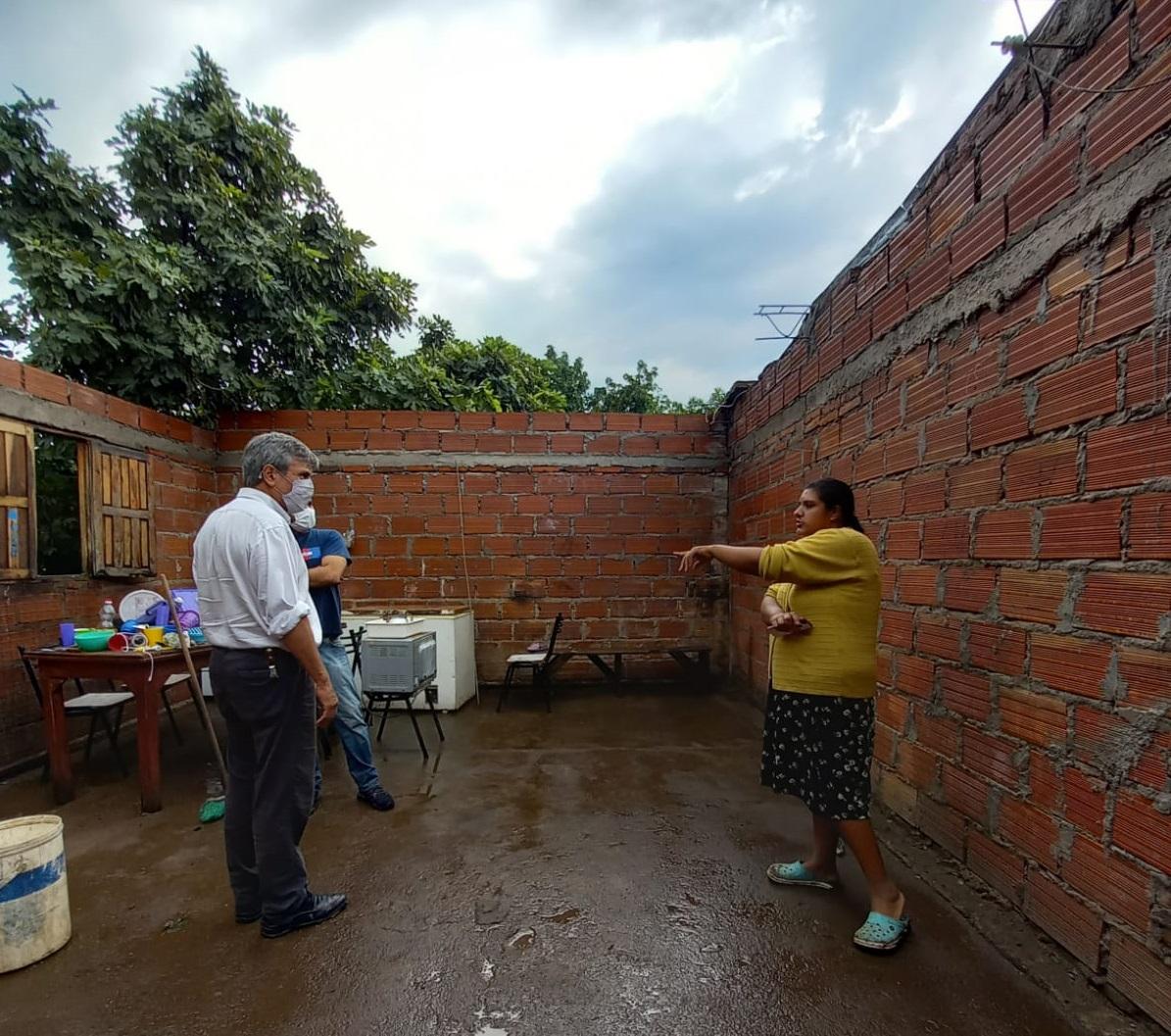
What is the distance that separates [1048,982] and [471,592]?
14.5ft

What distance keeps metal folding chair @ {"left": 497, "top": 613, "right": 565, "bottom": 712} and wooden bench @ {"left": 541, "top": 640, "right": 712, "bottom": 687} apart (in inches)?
6.3

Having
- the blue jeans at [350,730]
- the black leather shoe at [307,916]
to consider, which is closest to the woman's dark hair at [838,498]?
the black leather shoe at [307,916]

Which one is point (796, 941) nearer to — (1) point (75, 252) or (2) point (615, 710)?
(2) point (615, 710)

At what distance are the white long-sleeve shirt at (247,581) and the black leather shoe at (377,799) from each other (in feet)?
4.72

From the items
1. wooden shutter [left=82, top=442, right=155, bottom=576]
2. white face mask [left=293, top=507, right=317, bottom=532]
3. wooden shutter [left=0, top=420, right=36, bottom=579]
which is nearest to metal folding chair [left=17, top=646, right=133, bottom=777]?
wooden shutter [left=0, top=420, right=36, bottom=579]

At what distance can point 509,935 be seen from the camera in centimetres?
201

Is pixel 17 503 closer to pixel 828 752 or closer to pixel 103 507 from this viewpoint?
pixel 103 507

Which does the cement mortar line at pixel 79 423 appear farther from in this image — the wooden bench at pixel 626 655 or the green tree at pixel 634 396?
the green tree at pixel 634 396

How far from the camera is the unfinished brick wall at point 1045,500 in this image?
156cm

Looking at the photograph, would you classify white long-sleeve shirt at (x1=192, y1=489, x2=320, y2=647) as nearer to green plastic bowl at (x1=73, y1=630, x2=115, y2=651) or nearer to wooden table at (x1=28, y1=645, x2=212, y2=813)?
wooden table at (x1=28, y1=645, x2=212, y2=813)

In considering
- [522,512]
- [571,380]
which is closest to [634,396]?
[571,380]

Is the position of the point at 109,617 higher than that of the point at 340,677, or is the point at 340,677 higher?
the point at 109,617

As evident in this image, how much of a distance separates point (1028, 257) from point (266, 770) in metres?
2.96

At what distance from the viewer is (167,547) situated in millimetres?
4754
